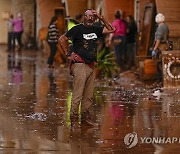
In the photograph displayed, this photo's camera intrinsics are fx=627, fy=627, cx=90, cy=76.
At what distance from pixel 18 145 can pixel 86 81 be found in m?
2.35

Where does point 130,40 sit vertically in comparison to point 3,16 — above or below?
above

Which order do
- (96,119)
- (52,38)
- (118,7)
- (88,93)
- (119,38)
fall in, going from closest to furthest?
(88,93), (96,119), (119,38), (118,7), (52,38)

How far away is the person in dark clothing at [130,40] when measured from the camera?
20859mm

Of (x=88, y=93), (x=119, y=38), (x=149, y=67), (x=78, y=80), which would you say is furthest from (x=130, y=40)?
(x=78, y=80)

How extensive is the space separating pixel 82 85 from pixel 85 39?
2.44ft

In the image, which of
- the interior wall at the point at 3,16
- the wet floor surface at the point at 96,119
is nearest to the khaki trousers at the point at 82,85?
the wet floor surface at the point at 96,119

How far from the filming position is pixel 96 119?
34.5 feet

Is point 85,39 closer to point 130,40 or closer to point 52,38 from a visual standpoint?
point 130,40

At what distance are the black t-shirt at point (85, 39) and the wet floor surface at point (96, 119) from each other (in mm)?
1108

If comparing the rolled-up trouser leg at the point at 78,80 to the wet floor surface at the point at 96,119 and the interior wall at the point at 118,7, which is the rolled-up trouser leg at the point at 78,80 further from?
the interior wall at the point at 118,7

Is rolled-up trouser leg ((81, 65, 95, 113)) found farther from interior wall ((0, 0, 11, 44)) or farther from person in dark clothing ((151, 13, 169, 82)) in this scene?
interior wall ((0, 0, 11, 44))

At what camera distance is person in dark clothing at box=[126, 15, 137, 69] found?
20859mm

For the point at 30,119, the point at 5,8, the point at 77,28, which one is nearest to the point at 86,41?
the point at 77,28

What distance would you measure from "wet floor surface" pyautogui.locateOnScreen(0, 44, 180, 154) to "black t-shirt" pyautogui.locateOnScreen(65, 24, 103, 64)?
1.11 meters
